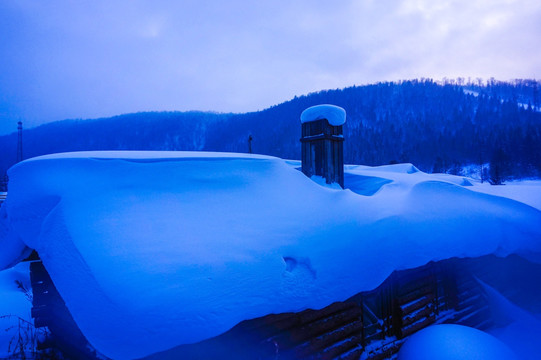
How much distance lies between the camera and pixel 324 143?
189 inches

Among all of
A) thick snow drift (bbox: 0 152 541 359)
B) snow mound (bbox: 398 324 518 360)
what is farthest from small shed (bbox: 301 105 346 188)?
snow mound (bbox: 398 324 518 360)

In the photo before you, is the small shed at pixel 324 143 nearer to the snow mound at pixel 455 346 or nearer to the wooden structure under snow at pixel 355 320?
the wooden structure under snow at pixel 355 320

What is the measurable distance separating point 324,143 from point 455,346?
320 centimetres

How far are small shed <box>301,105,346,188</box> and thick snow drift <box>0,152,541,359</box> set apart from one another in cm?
110

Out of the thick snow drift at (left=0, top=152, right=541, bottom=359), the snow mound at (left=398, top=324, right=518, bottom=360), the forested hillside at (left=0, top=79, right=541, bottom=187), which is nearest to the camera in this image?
the thick snow drift at (left=0, top=152, right=541, bottom=359)

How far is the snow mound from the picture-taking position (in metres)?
3.27

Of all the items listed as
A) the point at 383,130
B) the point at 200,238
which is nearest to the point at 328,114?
the point at 200,238

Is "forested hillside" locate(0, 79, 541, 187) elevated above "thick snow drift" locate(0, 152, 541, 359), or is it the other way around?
"forested hillside" locate(0, 79, 541, 187)

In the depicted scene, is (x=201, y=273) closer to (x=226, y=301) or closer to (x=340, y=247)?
(x=226, y=301)

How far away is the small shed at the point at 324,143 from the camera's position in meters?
4.81

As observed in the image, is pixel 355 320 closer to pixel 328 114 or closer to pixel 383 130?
pixel 328 114

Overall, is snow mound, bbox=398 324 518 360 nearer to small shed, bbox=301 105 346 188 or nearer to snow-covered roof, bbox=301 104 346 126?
small shed, bbox=301 105 346 188

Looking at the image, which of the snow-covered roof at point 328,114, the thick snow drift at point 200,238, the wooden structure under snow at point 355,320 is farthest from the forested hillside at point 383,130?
the thick snow drift at point 200,238

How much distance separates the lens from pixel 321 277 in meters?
2.62
